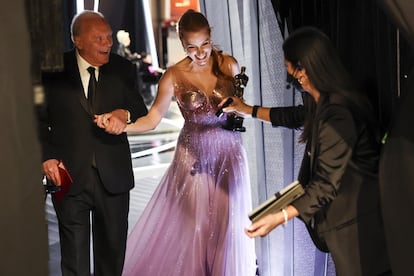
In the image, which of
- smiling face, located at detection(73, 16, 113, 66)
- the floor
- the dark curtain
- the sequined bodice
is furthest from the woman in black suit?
the floor

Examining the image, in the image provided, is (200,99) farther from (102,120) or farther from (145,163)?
(145,163)

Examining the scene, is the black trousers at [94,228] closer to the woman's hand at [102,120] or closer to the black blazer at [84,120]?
the black blazer at [84,120]

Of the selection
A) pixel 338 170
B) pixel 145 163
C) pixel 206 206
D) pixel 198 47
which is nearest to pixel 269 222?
pixel 338 170

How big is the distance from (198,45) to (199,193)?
70cm

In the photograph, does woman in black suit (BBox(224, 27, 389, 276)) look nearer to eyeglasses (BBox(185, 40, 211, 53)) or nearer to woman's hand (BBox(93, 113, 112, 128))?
eyeglasses (BBox(185, 40, 211, 53))

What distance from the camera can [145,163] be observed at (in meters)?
4.41

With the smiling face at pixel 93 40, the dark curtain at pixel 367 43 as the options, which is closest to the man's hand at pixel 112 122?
the smiling face at pixel 93 40

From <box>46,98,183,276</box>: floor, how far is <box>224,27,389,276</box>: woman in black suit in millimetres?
1582

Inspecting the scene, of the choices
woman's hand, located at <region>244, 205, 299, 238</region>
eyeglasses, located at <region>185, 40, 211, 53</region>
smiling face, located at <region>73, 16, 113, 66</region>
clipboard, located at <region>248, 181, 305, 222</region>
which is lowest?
woman's hand, located at <region>244, 205, 299, 238</region>

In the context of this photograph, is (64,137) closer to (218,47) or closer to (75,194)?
(75,194)

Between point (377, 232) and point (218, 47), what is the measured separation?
1.17 meters

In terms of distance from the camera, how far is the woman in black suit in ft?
6.27

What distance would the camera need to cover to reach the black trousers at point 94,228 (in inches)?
101

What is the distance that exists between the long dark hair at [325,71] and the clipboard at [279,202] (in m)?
0.33
